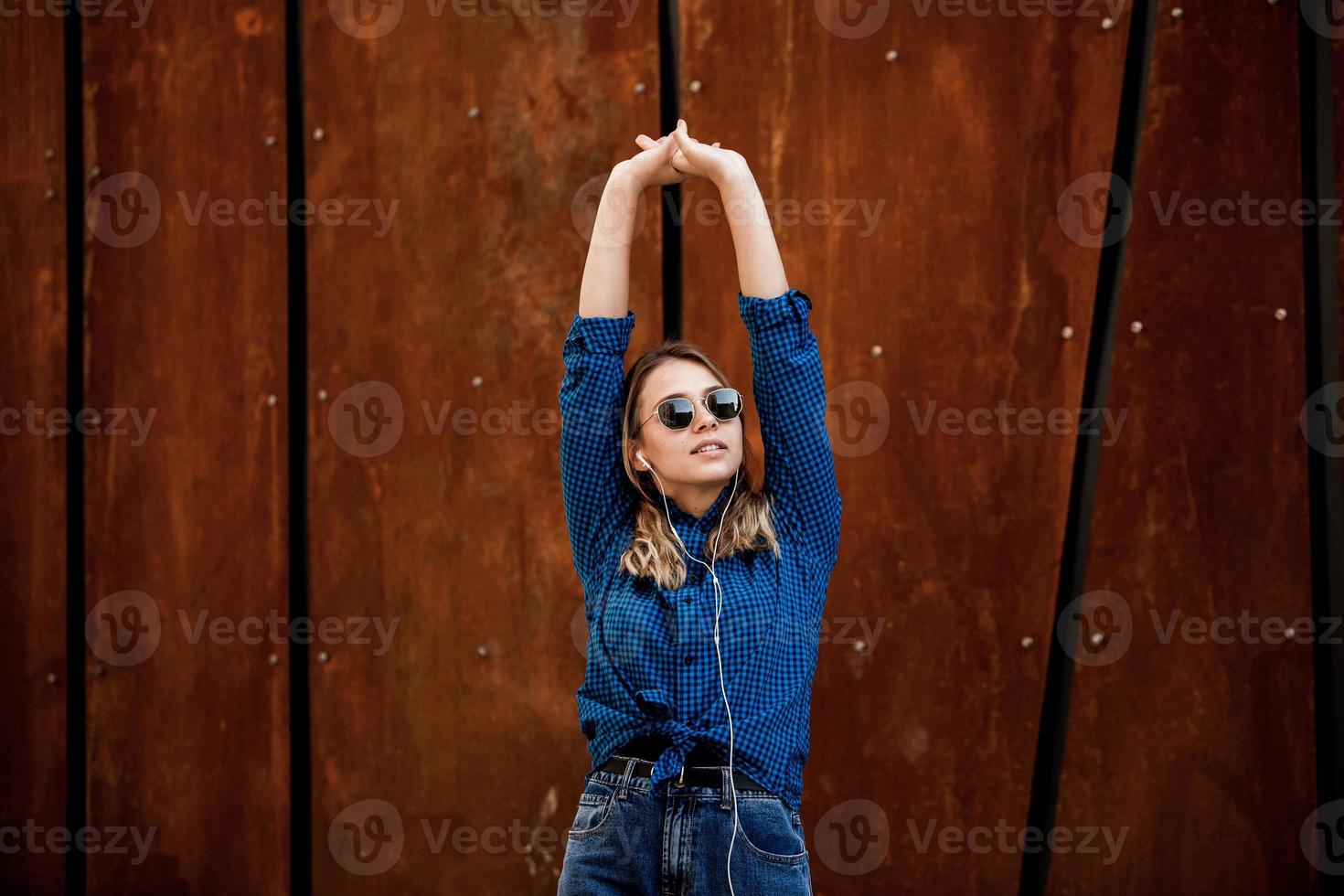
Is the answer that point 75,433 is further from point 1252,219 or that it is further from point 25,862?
point 1252,219

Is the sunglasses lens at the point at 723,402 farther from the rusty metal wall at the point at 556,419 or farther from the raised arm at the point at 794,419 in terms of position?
the rusty metal wall at the point at 556,419

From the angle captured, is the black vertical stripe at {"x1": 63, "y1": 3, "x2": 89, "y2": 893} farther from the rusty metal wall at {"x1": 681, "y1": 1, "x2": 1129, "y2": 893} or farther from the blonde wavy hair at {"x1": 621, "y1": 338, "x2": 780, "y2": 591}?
the blonde wavy hair at {"x1": 621, "y1": 338, "x2": 780, "y2": 591}

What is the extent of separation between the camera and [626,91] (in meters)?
2.10

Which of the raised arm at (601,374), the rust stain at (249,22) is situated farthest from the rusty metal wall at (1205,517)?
the rust stain at (249,22)

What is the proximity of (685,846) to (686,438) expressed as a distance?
463mm

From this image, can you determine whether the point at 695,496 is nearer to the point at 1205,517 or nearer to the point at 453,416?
the point at 453,416

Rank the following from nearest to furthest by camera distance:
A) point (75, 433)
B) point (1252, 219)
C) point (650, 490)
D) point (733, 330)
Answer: point (650, 490) → point (1252, 219) → point (733, 330) → point (75, 433)

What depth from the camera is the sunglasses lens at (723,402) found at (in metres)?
1.26

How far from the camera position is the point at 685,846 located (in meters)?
1.12

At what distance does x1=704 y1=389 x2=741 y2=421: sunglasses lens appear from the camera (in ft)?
4.14

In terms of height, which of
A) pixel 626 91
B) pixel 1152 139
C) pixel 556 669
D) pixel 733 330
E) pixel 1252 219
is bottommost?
pixel 556 669

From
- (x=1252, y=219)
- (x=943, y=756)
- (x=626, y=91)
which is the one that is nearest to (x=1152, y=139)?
(x=1252, y=219)

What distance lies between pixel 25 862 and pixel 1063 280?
8.70ft

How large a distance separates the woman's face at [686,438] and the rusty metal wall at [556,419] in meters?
0.72
